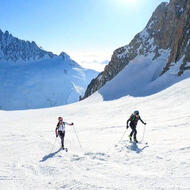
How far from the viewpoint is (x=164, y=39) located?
63438mm

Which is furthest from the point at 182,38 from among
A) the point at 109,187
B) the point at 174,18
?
the point at 109,187

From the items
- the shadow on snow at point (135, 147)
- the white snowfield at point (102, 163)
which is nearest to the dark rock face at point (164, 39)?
the white snowfield at point (102, 163)

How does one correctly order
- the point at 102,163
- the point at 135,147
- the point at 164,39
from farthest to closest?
the point at 164,39 → the point at 135,147 → the point at 102,163

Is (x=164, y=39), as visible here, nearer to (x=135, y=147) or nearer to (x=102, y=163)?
(x=135, y=147)

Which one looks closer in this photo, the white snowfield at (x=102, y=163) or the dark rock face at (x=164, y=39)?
the white snowfield at (x=102, y=163)

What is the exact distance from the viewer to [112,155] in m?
11.4

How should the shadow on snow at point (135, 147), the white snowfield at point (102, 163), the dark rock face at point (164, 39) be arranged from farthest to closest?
the dark rock face at point (164, 39), the shadow on snow at point (135, 147), the white snowfield at point (102, 163)

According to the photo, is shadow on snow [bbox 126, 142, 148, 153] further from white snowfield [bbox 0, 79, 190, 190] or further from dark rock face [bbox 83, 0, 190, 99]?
dark rock face [bbox 83, 0, 190, 99]

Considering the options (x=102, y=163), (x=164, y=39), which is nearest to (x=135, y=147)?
(x=102, y=163)

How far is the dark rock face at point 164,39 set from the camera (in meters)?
A: 49.6

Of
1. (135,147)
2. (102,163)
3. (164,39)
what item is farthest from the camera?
(164,39)

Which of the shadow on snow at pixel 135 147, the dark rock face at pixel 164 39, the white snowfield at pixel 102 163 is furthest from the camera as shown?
the dark rock face at pixel 164 39

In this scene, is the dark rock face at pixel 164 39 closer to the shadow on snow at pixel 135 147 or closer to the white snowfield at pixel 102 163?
the white snowfield at pixel 102 163

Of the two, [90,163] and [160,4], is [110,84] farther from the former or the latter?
[90,163]
